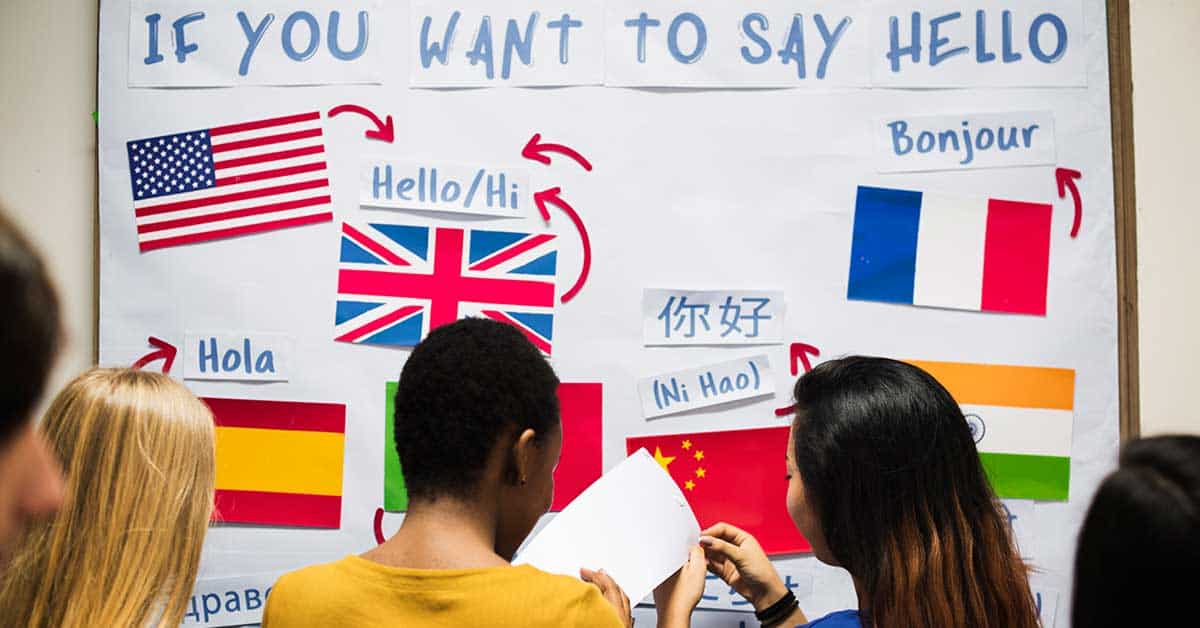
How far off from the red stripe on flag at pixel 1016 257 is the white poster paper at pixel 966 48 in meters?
0.18

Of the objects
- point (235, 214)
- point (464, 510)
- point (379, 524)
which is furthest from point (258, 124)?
point (464, 510)

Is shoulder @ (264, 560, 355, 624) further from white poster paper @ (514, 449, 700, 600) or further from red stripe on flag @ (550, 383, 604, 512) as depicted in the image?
red stripe on flag @ (550, 383, 604, 512)

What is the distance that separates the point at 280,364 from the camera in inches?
56.9

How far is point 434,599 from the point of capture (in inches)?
32.4

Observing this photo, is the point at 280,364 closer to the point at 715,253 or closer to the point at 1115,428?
the point at 715,253

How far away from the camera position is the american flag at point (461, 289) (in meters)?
1.43

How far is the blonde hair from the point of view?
0.89 m

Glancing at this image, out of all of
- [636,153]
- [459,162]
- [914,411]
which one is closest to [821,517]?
[914,411]

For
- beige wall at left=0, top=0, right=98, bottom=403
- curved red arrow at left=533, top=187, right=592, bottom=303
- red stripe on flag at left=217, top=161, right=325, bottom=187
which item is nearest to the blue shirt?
curved red arrow at left=533, top=187, right=592, bottom=303

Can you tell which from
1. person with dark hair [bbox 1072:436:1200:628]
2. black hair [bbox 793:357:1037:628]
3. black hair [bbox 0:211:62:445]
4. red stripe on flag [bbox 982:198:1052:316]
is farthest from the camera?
red stripe on flag [bbox 982:198:1052:316]

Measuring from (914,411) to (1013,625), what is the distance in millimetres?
221

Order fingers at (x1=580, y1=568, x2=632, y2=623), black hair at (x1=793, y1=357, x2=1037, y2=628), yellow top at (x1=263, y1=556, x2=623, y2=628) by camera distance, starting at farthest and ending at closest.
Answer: fingers at (x1=580, y1=568, x2=632, y2=623)
black hair at (x1=793, y1=357, x2=1037, y2=628)
yellow top at (x1=263, y1=556, x2=623, y2=628)

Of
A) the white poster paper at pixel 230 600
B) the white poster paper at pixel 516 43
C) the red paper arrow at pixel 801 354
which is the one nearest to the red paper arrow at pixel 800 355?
the red paper arrow at pixel 801 354

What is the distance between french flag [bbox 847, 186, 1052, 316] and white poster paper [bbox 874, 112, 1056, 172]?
0.15 ft
